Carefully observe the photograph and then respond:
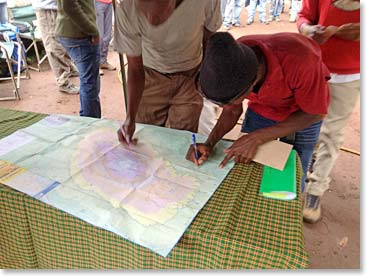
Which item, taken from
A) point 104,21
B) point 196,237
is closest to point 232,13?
point 104,21

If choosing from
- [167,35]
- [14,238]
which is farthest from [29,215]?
[167,35]

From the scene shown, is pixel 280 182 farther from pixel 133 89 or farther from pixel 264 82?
pixel 133 89

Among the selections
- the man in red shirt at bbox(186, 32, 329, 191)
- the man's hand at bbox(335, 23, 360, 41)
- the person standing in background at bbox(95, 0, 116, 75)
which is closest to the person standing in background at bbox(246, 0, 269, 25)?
the person standing in background at bbox(95, 0, 116, 75)

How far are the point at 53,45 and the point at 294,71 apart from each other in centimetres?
307

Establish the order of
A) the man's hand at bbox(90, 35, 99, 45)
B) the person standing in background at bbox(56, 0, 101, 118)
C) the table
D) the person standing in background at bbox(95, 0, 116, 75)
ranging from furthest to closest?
the person standing in background at bbox(95, 0, 116, 75)
the man's hand at bbox(90, 35, 99, 45)
the person standing in background at bbox(56, 0, 101, 118)
the table

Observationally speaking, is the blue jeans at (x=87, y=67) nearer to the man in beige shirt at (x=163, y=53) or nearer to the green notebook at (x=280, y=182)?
the man in beige shirt at (x=163, y=53)

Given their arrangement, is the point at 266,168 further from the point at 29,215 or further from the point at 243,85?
the point at 29,215

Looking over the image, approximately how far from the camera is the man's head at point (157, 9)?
118 cm

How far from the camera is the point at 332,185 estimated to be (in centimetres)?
226

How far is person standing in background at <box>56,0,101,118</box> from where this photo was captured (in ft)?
7.68

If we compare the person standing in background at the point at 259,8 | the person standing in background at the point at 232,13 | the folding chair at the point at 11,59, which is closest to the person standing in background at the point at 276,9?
the person standing in background at the point at 259,8

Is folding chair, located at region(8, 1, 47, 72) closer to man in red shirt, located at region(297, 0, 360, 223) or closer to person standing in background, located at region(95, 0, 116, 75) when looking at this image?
person standing in background, located at region(95, 0, 116, 75)

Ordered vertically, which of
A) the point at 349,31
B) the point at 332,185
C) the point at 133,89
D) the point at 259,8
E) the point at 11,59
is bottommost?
the point at 332,185

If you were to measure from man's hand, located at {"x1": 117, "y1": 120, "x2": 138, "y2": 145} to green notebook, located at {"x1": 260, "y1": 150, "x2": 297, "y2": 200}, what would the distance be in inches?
20.8
